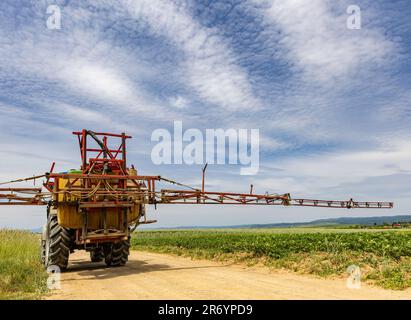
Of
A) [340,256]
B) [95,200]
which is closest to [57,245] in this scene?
[95,200]

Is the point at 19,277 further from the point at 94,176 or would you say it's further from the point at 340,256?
the point at 340,256

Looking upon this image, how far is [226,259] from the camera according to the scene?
17438 mm

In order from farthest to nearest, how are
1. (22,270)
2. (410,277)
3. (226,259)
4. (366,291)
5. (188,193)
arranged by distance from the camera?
(226,259)
(188,193)
(22,270)
(410,277)
(366,291)

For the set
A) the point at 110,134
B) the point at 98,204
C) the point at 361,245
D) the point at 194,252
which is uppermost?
the point at 110,134

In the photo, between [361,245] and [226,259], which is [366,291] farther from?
[226,259]

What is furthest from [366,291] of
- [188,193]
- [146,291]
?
[188,193]

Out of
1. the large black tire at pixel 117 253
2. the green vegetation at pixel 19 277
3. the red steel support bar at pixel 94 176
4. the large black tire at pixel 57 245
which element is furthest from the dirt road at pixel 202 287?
the red steel support bar at pixel 94 176

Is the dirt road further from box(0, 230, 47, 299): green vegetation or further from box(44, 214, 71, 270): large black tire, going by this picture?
box(44, 214, 71, 270): large black tire

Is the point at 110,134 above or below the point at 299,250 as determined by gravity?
above

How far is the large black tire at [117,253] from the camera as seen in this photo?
48.6ft

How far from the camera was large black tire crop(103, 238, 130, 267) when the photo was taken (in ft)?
48.6
